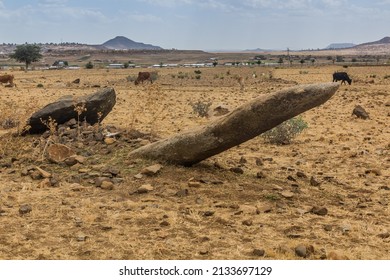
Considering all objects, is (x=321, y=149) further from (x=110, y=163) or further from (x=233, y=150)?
(x=110, y=163)

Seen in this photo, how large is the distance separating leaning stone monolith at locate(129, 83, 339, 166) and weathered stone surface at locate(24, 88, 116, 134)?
3006 mm

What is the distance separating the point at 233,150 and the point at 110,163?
10.4ft

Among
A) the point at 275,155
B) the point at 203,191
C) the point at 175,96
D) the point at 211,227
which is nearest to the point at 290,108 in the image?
the point at 203,191

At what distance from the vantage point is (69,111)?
10750 millimetres

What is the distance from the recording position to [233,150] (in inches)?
408

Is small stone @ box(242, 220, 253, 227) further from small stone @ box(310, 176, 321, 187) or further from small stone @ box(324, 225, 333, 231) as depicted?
small stone @ box(310, 176, 321, 187)

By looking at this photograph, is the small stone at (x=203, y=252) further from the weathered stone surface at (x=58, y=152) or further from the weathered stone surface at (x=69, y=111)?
the weathered stone surface at (x=69, y=111)

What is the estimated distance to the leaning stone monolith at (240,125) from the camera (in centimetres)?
692

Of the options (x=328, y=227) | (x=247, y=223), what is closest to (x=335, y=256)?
(x=328, y=227)

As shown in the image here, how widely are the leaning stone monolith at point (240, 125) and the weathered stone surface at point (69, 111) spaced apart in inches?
118

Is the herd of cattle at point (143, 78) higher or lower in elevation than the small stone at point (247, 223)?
higher

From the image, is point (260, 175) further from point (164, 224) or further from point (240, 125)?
point (164, 224)

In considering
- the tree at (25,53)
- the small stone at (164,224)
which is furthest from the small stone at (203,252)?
the tree at (25,53)

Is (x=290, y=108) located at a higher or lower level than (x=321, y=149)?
higher
